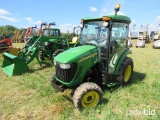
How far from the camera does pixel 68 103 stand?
162 inches

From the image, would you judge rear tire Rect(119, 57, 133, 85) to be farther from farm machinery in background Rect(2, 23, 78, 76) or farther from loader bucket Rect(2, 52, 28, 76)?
loader bucket Rect(2, 52, 28, 76)

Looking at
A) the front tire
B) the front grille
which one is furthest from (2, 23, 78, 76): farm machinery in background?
the front tire

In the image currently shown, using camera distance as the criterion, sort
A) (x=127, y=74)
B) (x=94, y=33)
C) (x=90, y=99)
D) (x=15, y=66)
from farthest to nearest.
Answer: (x=15, y=66) → (x=127, y=74) → (x=94, y=33) → (x=90, y=99)

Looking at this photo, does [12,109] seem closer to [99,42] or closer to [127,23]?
[99,42]

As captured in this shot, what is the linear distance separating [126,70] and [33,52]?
4.08 metres

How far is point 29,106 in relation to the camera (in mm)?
4086

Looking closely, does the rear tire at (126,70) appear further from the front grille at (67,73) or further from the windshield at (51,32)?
the windshield at (51,32)

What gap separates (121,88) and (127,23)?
1.84m

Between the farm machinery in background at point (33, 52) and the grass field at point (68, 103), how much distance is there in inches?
37.3

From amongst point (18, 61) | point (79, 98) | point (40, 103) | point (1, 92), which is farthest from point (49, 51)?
point (79, 98)

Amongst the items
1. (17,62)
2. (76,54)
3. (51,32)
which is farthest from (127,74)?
(51,32)

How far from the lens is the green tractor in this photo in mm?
3786

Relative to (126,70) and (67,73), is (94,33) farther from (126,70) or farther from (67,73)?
(126,70)

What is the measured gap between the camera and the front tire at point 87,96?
3.63m
